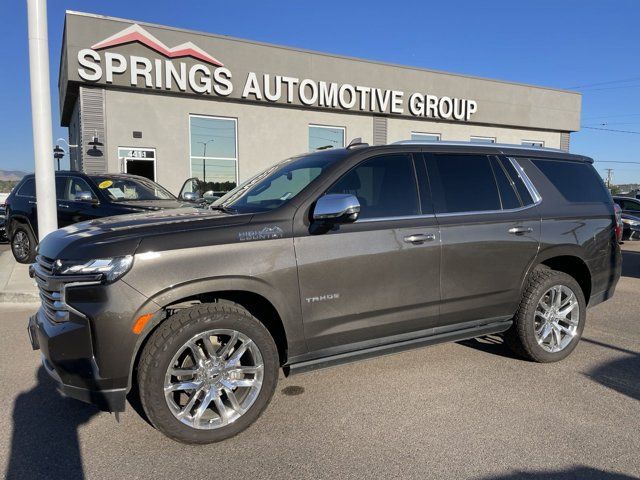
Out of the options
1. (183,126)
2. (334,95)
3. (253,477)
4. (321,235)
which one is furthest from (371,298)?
(334,95)

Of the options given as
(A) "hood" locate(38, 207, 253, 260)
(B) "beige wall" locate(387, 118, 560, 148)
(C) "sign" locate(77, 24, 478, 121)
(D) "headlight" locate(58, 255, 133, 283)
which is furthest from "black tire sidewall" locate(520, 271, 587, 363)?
(B) "beige wall" locate(387, 118, 560, 148)

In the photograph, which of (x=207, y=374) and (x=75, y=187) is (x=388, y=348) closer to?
(x=207, y=374)

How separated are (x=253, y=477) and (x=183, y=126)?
1428 cm

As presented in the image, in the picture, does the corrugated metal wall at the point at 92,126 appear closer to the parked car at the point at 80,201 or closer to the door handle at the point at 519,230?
the parked car at the point at 80,201

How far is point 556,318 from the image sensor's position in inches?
178

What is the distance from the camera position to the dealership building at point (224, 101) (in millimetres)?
14227

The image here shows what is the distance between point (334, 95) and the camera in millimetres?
17672

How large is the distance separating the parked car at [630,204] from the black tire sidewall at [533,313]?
1195 centimetres

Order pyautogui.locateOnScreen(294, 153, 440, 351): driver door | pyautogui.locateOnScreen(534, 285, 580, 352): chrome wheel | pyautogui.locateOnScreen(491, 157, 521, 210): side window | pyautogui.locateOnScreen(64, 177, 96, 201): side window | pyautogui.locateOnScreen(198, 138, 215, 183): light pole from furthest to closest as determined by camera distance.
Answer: pyautogui.locateOnScreen(198, 138, 215, 183): light pole
pyautogui.locateOnScreen(64, 177, 96, 201): side window
pyautogui.locateOnScreen(534, 285, 580, 352): chrome wheel
pyautogui.locateOnScreen(491, 157, 521, 210): side window
pyautogui.locateOnScreen(294, 153, 440, 351): driver door

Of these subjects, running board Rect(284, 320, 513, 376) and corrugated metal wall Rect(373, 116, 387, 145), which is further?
corrugated metal wall Rect(373, 116, 387, 145)

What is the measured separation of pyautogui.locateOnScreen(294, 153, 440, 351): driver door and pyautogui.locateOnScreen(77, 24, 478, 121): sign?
12.9m

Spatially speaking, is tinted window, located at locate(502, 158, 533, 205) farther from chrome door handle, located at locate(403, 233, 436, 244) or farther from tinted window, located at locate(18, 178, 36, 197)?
tinted window, located at locate(18, 178, 36, 197)

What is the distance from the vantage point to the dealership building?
14.2m

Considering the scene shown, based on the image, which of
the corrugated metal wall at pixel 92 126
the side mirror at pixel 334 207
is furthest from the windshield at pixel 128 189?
the side mirror at pixel 334 207
